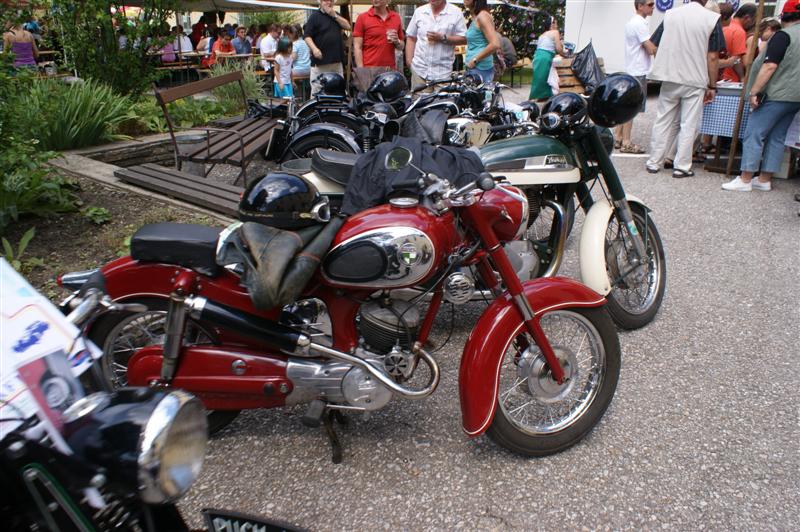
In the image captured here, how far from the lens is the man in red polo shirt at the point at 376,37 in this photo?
7887mm

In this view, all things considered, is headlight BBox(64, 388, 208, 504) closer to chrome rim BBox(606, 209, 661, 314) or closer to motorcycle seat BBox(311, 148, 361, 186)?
motorcycle seat BBox(311, 148, 361, 186)

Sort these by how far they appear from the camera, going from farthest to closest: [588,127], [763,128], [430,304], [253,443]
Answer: [763,128]
[588,127]
[253,443]
[430,304]

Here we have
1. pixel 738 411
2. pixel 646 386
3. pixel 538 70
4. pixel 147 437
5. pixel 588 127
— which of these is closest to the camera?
pixel 147 437

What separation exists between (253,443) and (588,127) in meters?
2.38

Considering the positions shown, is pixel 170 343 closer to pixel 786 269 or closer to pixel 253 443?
pixel 253 443

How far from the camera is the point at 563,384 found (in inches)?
107

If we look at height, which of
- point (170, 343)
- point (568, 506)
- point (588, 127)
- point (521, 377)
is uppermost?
point (588, 127)

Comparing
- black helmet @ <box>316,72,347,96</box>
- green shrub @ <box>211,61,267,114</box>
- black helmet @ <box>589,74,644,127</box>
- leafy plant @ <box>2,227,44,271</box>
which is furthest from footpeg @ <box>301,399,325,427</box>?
green shrub @ <box>211,61,267,114</box>

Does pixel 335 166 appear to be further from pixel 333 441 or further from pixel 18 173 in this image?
pixel 18 173

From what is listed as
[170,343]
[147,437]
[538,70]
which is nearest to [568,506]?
[170,343]

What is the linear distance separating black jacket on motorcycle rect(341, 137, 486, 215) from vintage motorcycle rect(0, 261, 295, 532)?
1418 mm

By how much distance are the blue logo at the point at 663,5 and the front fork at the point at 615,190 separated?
8.86 m

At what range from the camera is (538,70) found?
9555 millimetres

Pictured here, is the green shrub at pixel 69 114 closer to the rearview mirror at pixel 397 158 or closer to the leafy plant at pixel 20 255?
the leafy plant at pixel 20 255
